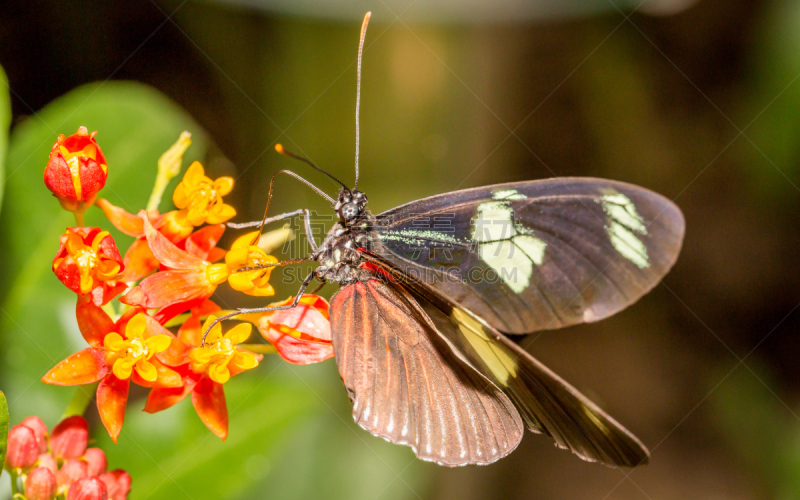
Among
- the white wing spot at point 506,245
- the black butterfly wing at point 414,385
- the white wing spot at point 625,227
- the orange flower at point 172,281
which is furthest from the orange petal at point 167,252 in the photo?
the white wing spot at point 625,227

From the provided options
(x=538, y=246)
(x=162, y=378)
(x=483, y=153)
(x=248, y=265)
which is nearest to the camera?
(x=162, y=378)

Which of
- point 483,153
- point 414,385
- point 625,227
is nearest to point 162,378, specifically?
point 414,385

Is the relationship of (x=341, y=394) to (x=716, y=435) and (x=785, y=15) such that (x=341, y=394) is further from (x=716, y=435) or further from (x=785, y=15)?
(x=785, y=15)

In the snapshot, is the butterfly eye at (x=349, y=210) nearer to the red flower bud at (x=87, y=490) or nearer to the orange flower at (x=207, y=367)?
the orange flower at (x=207, y=367)

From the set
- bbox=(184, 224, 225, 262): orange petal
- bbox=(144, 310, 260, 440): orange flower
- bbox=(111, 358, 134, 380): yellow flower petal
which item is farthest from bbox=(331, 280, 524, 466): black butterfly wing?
bbox=(111, 358, 134, 380): yellow flower petal

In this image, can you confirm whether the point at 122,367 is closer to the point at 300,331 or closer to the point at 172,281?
the point at 172,281

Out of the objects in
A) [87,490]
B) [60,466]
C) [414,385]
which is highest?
[414,385]

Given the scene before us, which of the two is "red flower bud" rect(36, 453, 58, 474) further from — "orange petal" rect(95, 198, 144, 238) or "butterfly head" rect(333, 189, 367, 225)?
"butterfly head" rect(333, 189, 367, 225)
